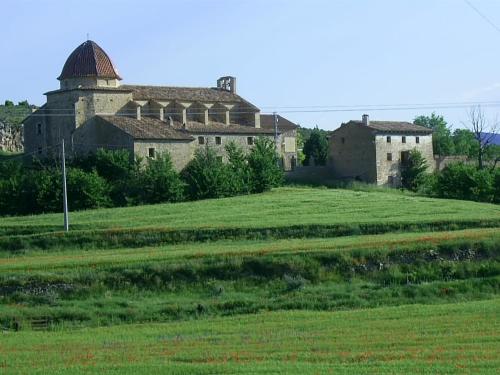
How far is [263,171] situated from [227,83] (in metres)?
23.2

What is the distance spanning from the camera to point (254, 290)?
34.3 m

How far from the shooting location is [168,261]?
36.9m

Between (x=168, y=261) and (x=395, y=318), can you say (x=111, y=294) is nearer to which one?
(x=168, y=261)

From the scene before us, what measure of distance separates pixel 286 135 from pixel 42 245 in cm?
5551

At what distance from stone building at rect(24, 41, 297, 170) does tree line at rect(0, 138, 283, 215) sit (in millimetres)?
2464

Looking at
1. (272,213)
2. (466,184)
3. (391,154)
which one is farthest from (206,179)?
(391,154)

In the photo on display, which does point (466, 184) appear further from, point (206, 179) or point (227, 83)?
point (227, 83)

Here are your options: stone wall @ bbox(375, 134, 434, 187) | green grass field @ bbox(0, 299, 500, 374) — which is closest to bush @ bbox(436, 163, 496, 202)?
stone wall @ bbox(375, 134, 434, 187)

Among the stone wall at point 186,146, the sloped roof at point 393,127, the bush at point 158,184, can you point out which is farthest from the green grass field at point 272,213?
the sloped roof at point 393,127

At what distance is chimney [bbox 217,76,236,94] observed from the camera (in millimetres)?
95625

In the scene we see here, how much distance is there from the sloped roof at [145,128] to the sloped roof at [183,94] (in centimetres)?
423

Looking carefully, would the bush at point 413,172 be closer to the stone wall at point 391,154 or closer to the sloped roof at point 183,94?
the stone wall at point 391,154

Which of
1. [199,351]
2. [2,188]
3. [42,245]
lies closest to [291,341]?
[199,351]

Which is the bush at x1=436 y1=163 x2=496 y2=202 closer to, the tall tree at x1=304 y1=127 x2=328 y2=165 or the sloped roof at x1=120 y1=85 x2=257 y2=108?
the sloped roof at x1=120 y1=85 x2=257 y2=108
